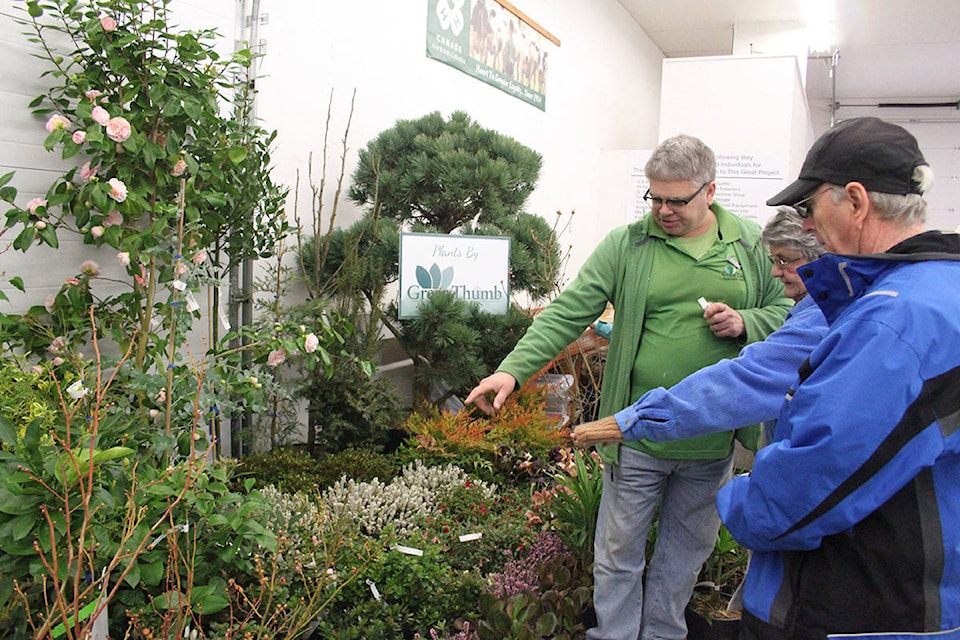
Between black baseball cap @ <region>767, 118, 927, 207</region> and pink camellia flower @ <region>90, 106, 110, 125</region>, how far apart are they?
6.70ft

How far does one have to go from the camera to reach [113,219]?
2.58m

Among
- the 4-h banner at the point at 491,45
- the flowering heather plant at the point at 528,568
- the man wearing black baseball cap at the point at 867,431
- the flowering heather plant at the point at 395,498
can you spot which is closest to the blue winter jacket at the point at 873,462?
the man wearing black baseball cap at the point at 867,431

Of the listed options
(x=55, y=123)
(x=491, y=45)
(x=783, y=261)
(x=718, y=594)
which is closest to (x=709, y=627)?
(x=718, y=594)

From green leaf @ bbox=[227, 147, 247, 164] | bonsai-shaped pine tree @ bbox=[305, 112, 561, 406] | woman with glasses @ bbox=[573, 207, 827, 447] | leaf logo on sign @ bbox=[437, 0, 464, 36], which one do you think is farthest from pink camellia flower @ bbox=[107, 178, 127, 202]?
leaf logo on sign @ bbox=[437, 0, 464, 36]

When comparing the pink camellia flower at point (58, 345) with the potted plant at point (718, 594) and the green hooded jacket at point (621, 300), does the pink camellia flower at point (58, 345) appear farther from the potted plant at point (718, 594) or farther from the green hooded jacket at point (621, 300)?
the potted plant at point (718, 594)

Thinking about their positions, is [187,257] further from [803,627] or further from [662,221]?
[803,627]

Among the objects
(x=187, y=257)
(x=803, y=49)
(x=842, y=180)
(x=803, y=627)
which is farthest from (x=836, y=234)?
(x=803, y=49)

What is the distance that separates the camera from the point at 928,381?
3.85 ft

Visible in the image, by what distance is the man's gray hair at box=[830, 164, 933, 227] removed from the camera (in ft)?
4.33

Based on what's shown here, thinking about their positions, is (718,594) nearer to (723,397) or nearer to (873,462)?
(723,397)

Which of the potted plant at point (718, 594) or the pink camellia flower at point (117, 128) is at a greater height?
the pink camellia flower at point (117, 128)

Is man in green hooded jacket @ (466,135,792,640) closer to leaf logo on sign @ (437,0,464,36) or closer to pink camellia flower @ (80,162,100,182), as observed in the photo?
pink camellia flower @ (80,162,100,182)

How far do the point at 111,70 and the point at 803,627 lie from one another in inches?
97.9

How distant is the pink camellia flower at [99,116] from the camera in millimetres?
2465
